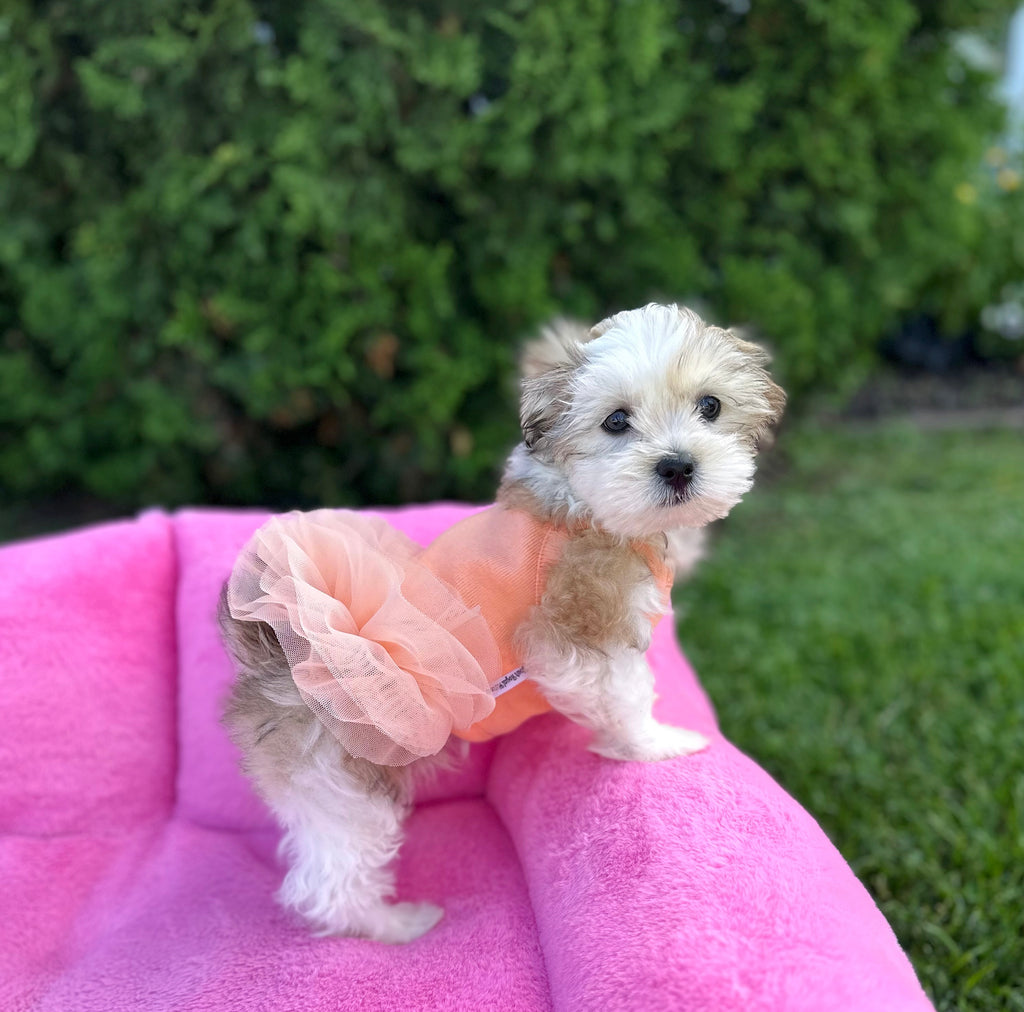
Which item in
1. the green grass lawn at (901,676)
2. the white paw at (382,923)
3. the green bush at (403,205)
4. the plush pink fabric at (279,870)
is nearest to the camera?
the plush pink fabric at (279,870)

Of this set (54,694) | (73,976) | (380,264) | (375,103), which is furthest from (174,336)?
(73,976)

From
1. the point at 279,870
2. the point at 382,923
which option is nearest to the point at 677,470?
the point at 382,923

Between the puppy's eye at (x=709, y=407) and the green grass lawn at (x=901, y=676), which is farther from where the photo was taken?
the green grass lawn at (x=901, y=676)

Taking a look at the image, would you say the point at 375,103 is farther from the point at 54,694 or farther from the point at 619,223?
the point at 54,694

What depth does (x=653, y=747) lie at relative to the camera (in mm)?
1915

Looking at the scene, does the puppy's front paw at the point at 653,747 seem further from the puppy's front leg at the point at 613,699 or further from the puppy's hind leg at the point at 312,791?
the puppy's hind leg at the point at 312,791

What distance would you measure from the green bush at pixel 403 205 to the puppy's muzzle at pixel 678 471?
2.32m

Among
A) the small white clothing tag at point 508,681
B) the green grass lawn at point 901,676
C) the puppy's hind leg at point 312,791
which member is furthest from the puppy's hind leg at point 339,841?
the green grass lawn at point 901,676

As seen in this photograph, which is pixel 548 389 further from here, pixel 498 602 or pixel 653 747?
pixel 653 747

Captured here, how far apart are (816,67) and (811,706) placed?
9.51ft

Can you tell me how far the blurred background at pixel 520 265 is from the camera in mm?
3203

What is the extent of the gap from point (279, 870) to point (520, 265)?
2588 mm

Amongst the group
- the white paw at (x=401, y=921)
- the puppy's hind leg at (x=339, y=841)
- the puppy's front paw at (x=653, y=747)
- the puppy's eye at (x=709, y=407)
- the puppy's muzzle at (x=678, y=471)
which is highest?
the puppy's eye at (x=709, y=407)

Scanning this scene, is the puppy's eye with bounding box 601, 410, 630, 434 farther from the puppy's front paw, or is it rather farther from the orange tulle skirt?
the puppy's front paw
